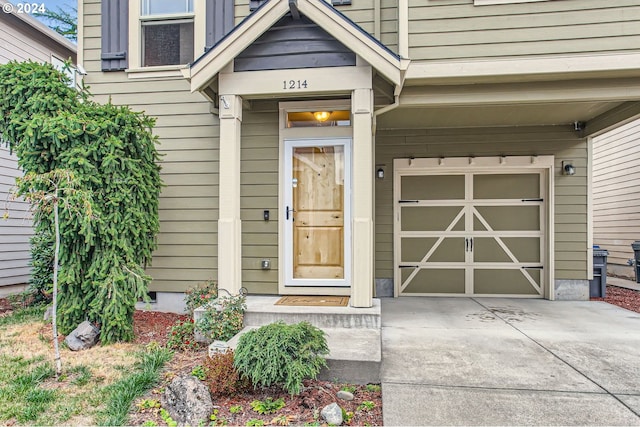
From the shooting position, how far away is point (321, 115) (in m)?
4.86

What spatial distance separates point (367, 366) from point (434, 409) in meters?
0.61

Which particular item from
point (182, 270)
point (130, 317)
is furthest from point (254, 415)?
point (182, 270)

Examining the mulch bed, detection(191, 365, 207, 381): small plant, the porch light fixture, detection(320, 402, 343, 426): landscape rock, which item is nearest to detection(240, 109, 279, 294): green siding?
the porch light fixture

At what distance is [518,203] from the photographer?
5.99 metres

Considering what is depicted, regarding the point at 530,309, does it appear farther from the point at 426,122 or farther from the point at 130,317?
the point at 130,317

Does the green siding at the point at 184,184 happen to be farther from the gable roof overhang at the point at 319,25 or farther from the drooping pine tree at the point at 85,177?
the drooping pine tree at the point at 85,177

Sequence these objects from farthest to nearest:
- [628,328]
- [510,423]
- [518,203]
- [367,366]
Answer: [518,203] → [628,328] → [367,366] → [510,423]

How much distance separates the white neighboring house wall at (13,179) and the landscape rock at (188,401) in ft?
19.5

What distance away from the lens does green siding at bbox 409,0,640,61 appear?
13.3 ft

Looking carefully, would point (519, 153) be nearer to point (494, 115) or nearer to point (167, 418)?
point (494, 115)

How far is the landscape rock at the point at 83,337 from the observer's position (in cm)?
352

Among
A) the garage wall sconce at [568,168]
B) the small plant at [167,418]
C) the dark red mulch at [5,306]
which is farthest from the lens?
the garage wall sconce at [568,168]

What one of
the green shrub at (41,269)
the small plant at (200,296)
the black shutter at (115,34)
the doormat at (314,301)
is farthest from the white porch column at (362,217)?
the green shrub at (41,269)

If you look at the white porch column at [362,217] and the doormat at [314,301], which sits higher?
the white porch column at [362,217]
